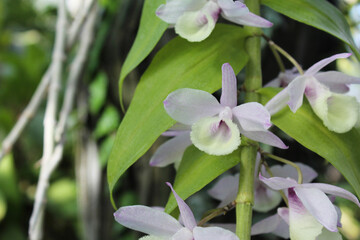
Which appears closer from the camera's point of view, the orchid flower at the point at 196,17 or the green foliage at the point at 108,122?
the orchid flower at the point at 196,17

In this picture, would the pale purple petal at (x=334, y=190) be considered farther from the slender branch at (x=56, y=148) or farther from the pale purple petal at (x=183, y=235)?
the slender branch at (x=56, y=148)

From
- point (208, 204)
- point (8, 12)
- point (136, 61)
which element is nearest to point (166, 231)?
point (136, 61)

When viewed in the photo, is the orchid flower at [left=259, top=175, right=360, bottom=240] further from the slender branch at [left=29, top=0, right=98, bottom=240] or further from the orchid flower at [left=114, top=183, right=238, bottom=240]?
the slender branch at [left=29, top=0, right=98, bottom=240]

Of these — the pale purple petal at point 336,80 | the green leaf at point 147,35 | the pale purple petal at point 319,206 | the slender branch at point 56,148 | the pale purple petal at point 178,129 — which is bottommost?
the slender branch at point 56,148

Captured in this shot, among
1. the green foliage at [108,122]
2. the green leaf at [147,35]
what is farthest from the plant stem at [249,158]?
the green foliage at [108,122]

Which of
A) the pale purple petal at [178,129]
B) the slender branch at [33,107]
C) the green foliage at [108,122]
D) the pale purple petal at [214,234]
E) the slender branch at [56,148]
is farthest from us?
the green foliage at [108,122]

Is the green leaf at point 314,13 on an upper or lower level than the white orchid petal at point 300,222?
upper

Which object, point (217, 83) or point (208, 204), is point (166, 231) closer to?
point (217, 83)
